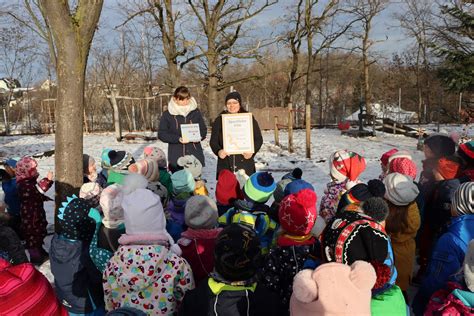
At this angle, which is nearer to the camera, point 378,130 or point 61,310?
point 61,310

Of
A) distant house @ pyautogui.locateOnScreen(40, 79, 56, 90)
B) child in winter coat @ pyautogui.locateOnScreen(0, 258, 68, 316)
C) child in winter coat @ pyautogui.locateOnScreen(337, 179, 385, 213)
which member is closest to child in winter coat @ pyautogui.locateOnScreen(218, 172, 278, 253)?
child in winter coat @ pyautogui.locateOnScreen(337, 179, 385, 213)

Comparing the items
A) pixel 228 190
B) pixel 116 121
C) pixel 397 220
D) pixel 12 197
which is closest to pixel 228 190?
pixel 228 190

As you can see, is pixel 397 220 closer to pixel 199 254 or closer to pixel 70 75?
pixel 199 254

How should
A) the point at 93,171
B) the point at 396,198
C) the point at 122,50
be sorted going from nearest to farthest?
the point at 396,198
the point at 93,171
the point at 122,50

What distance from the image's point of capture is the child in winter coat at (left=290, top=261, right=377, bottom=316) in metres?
1.60

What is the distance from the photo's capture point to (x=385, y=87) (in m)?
38.6

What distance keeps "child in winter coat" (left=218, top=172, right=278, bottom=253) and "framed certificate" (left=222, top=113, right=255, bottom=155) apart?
166 cm

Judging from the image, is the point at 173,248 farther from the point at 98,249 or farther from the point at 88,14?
the point at 88,14

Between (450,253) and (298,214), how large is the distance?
100 cm

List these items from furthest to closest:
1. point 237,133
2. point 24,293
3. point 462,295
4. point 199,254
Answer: point 237,133
point 199,254
point 462,295
point 24,293

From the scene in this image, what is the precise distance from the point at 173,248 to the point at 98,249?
0.63 metres

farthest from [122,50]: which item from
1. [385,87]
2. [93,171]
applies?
[93,171]

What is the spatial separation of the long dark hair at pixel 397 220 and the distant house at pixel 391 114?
99.6 ft

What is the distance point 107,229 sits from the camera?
2.82m
